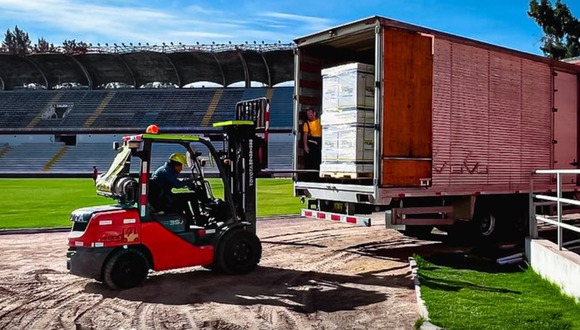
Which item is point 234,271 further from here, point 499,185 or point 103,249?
point 499,185

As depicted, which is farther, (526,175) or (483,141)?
(526,175)

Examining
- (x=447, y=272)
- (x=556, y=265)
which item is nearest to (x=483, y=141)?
(x=447, y=272)

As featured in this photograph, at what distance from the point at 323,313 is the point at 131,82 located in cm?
5731

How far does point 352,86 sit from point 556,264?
401 cm

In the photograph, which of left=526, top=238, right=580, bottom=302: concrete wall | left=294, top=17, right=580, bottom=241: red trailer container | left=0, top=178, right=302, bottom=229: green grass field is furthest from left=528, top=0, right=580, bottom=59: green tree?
left=526, top=238, right=580, bottom=302: concrete wall

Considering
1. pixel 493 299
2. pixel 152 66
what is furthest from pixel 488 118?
pixel 152 66

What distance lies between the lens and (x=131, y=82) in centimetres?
6047

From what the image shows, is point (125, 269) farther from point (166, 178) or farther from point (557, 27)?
point (557, 27)

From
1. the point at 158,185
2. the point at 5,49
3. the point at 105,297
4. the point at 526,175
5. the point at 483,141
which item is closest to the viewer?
the point at 105,297

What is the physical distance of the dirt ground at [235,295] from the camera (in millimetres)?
6316

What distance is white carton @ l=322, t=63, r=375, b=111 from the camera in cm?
922

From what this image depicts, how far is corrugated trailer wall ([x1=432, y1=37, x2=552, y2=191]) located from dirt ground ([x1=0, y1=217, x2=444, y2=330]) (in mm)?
1956

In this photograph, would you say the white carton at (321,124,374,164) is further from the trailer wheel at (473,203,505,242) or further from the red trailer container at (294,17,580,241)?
the trailer wheel at (473,203,505,242)

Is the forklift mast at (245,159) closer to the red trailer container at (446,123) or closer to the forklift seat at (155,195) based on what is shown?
the forklift seat at (155,195)
